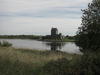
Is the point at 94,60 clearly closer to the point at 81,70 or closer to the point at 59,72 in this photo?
the point at 81,70

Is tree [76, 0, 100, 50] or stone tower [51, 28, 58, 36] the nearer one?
tree [76, 0, 100, 50]

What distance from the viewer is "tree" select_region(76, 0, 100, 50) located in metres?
23.0

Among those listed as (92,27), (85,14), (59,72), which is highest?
(85,14)

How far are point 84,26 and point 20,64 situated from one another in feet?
52.5

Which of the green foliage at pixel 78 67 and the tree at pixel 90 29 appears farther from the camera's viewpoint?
the tree at pixel 90 29

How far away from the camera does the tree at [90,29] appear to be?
23000 millimetres

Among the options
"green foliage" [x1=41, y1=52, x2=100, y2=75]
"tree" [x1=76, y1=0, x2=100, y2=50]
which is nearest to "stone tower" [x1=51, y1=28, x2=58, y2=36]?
"tree" [x1=76, y1=0, x2=100, y2=50]

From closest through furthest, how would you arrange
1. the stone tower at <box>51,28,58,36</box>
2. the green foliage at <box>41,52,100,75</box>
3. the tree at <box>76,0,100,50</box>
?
the green foliage at <box>41,52,100,75</box> < the tree at <box>76,0,100,50</box> < the stone tower at <box>51,28,58,36</box>

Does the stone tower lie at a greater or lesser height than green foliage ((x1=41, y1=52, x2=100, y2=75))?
greater

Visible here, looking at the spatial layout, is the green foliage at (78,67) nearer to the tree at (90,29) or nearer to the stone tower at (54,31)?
the tree at (90,29)

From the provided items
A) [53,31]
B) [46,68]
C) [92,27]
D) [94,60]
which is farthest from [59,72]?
A: [53,31]

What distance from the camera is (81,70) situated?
9320 mm

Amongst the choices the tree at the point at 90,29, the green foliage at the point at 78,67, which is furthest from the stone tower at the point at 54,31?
the green foliage at the point at 78,67

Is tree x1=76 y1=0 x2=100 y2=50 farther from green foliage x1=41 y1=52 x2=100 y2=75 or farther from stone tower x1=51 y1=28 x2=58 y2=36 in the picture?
stone tower x1=51 y1=28 x2=58 y2=36
